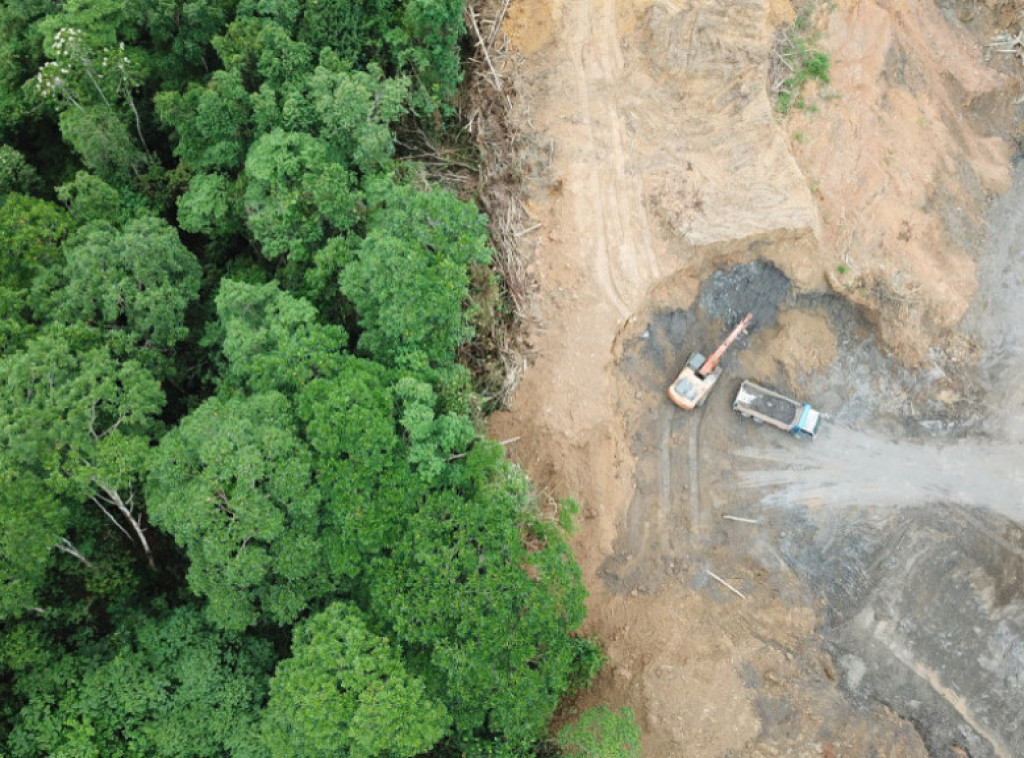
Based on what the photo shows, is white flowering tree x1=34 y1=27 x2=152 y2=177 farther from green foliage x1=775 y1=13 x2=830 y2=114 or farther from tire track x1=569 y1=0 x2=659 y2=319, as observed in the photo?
green foliage x1=775 y1=13 x2=830 y2=114

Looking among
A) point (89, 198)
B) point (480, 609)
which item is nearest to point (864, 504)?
point (480, 609)

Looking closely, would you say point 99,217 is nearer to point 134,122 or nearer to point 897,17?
point 134,122

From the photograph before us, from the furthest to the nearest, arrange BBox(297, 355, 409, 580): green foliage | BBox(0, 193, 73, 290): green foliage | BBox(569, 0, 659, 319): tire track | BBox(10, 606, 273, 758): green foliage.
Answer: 1. BBox(569, 0, 659, 319): tire track
2. BBox(0, 193, 73, 290): green foliage
3. BBox(10, 606, 273, 758): green foliage
4. BBox(297, 355, 409, 580): green foliage

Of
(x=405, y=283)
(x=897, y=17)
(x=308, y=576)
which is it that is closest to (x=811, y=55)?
(x=897, y=17)

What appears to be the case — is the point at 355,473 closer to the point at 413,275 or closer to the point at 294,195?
the point at 413,275

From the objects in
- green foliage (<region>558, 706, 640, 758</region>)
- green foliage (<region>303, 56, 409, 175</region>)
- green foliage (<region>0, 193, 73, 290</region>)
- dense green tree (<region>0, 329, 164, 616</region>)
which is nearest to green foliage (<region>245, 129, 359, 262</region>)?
green foliage (<region>303, 56, 409, 175</region>)

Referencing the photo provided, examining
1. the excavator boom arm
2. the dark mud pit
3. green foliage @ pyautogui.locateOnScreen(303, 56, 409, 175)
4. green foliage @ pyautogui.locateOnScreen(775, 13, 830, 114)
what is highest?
green foliage @ pyautogui.locateOnScreen(303, 56, 409, 175)
